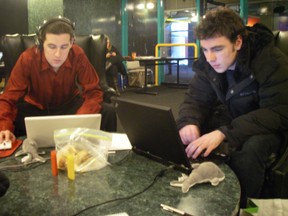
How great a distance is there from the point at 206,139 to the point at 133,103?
1.17 ft

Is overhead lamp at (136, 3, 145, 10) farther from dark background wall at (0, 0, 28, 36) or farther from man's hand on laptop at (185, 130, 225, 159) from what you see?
man's hand on laptop at (185, 130, 225, 159)

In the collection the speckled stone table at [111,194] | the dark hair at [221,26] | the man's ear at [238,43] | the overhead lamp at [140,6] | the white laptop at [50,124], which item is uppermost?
the overhead lamp at [140,6]

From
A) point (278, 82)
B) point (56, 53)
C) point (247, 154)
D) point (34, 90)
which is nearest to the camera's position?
point (247, 154)

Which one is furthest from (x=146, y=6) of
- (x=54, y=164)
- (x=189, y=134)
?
(x=54, y=164)

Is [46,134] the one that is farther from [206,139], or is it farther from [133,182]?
[206,139]

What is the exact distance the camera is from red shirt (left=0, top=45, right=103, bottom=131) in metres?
1.82

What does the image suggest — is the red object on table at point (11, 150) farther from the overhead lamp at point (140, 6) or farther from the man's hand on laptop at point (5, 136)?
the overhead lamp at point (140, 6)

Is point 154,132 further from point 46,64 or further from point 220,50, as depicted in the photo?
point 46,64

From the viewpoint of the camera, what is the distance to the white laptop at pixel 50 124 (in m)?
1.24

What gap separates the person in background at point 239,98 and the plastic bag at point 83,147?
0.34m

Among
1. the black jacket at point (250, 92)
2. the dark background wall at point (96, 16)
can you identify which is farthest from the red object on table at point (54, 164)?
the dark background wall at point (96, 16)

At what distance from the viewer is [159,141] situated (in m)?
1.10

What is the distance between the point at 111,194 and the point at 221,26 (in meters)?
0.90

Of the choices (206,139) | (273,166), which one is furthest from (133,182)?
(273,166)
